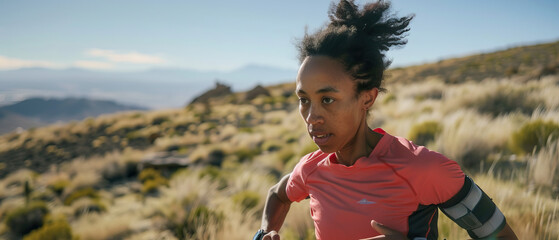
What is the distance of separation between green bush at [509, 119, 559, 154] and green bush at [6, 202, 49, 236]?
9.30 m

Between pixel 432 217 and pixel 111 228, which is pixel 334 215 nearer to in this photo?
pixel 432 217

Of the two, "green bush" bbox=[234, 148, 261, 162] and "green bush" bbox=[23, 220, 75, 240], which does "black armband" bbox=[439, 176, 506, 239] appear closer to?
"green bush" bbox=[23, 220, 75, 240]

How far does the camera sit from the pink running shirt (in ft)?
4.67

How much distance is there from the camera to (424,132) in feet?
21.1

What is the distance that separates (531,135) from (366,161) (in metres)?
4.43

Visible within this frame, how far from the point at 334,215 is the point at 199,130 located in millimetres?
19658

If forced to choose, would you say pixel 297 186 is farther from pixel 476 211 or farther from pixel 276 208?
pixel 476 211

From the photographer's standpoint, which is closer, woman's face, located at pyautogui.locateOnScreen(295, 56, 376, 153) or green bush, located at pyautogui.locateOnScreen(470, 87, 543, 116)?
woman's face, located at pyautogui.locateOnScreen(295, 56, 376, 153)

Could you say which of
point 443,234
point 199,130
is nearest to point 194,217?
point 443,234

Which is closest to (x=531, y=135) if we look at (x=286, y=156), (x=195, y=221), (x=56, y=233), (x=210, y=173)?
(x=195, y=221)

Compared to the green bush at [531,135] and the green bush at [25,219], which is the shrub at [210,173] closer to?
the green bush at [25,219]

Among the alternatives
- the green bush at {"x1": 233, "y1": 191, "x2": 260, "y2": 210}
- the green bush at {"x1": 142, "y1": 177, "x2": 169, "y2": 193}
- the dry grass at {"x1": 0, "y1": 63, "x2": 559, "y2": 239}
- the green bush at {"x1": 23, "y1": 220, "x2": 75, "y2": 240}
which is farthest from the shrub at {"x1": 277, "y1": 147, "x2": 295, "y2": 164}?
the green bush at {"x1": 23, "y1": 220, "x2": 75, "y2": 240}

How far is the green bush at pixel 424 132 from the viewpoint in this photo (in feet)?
20.7

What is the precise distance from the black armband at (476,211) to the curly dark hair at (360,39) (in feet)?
2.04
